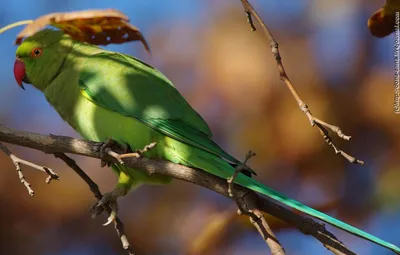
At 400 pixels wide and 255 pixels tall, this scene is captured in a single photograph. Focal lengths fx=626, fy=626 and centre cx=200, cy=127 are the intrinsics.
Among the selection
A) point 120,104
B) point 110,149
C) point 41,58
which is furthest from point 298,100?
point 41,58

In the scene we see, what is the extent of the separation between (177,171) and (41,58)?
2.70 ft

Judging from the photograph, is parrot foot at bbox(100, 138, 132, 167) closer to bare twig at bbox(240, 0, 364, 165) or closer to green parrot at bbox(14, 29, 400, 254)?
green parrot at bbox(14, 29, 400, 254)

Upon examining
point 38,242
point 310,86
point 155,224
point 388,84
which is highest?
point 388,84

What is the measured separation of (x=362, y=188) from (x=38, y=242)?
3.48 feet

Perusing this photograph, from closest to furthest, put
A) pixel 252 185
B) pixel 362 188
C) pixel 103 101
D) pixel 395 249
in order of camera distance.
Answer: pixel 395 249
pixel 252 185
pixel 103 101
pixel 362 188

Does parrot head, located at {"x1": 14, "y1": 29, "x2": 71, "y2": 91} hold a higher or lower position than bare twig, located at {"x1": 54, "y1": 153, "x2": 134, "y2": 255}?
higher

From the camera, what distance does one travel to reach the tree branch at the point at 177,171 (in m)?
1.27

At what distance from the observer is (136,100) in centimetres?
183

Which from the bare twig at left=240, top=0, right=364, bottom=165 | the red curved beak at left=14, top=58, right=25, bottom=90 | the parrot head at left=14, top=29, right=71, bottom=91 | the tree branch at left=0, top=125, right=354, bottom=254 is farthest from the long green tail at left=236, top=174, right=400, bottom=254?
the red curved beak at left=14, top=58, right=25, bottom=90

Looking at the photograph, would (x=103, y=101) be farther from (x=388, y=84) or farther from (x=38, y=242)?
(x=388, y=84)

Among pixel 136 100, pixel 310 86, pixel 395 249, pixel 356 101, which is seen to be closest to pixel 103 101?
pixel 136 100

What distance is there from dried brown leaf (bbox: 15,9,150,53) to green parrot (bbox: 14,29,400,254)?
311 mm

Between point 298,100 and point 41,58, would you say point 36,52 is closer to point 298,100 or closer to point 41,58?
point 41,58

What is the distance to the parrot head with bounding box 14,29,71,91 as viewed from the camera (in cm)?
202
